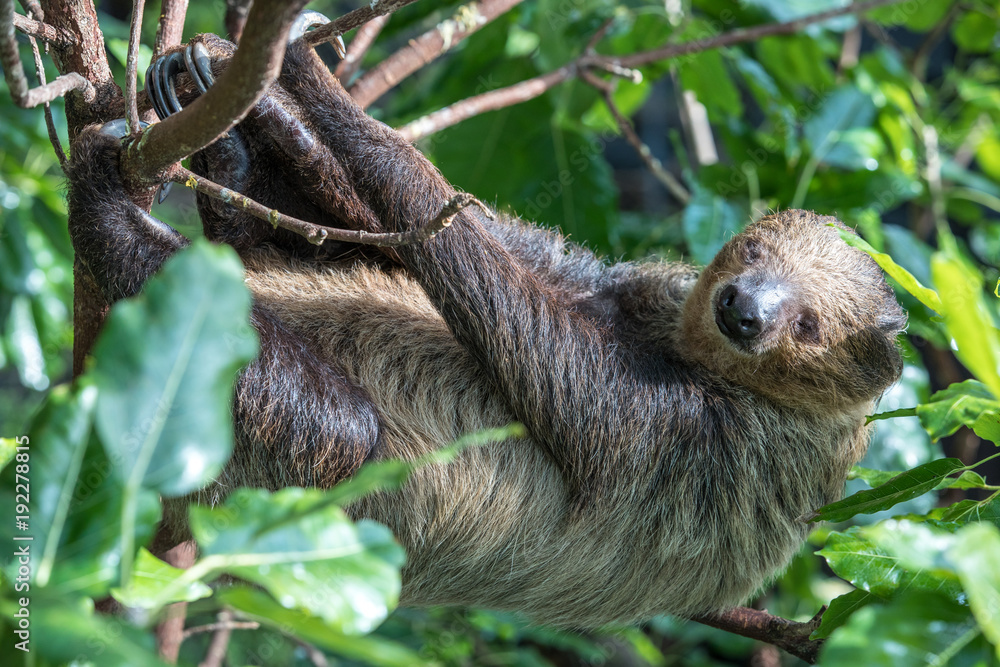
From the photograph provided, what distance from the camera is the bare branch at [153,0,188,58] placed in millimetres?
2963

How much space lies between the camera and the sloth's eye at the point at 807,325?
12.1 ft

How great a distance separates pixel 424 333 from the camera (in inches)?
141

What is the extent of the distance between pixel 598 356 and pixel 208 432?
7.33ft

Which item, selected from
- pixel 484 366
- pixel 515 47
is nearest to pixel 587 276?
pixel 484 366

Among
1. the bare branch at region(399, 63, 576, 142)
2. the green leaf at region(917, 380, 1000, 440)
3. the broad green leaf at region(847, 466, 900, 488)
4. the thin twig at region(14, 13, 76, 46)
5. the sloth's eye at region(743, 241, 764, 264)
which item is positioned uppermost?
the thin twig at region(14, 13, 76, 46)

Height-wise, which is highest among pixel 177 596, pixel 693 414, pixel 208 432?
pixel 208 432

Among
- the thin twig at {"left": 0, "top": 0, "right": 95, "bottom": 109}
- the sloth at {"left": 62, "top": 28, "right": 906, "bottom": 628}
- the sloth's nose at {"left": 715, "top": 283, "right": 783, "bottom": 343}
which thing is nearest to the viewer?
the thin twig at {"left": 0, "top": 0, "right": 95, "bottom": 109}

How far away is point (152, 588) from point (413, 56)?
3405 millimetres

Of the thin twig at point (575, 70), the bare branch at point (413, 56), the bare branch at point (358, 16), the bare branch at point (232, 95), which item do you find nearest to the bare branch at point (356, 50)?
the bare branch at point (413, 56)

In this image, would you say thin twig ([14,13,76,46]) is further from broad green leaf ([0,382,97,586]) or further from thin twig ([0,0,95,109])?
broad green leaf ([0,382,97,586])

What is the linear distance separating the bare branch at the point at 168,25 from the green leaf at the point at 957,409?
2860 millimetres

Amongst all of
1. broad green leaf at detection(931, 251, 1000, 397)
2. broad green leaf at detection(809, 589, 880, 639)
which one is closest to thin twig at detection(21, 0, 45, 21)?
broad green leaf at detection(931, 251, 1000, 397)

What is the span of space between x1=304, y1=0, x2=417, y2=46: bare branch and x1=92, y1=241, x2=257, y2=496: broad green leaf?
1.42 m

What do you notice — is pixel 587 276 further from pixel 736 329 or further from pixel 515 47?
pixel 515 47
